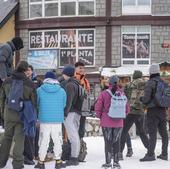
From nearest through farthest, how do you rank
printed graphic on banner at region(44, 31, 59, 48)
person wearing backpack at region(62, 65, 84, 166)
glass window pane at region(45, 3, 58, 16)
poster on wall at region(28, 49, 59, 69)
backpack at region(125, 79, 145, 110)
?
person wearing backpack at region(62, 65, 84, 166) → backpack at region(125, 79, 145, 110) → poster on wall at region(28, 49, 59, 69) → printed graphic on banner at region(44, 31, 59, 48) → glass window pane at region(45, 3, 58, 16)

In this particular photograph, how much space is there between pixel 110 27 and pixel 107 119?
1847 cm

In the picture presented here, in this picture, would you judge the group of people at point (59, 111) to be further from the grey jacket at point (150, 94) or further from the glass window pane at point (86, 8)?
the glass window pane at point (86, 8)

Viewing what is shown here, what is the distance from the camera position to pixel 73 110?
9758 millimetres

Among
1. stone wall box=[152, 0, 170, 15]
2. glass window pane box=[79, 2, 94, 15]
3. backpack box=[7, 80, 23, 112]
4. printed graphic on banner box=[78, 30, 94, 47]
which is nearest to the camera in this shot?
backpack box=[7, 80, 23, 112]

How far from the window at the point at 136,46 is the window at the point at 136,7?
80 cm

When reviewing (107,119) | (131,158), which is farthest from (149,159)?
(107,119)

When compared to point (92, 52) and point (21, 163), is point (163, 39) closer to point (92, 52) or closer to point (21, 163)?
point (92, 52)

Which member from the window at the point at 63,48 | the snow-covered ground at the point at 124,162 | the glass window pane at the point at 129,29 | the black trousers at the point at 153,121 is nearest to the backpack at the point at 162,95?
the black trousers at the point at 153,121

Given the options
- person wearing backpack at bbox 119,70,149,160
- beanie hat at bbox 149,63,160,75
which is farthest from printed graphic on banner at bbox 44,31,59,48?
beanie hat at bbox 149,63,160,75

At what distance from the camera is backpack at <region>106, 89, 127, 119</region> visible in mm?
9367

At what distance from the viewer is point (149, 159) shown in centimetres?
1038

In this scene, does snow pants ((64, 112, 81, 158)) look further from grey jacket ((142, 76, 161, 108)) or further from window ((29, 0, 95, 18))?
window ((29, 0, 95, 18))

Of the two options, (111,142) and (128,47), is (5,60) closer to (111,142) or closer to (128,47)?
(111,142)

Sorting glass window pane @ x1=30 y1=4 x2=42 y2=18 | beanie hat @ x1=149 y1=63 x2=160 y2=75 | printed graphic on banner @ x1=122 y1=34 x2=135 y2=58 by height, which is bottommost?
beanie hat @ x1=149 y1=63 x2=160 y2=75
